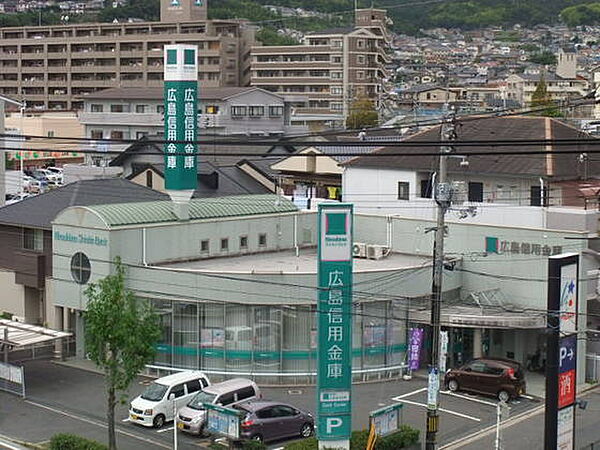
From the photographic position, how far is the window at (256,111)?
57.7 m

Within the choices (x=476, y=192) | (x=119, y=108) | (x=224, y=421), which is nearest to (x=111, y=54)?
(x=119, y=108)

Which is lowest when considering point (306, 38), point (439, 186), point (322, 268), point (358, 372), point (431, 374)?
point (358, 372)

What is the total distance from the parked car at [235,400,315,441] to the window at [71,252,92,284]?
288 inches

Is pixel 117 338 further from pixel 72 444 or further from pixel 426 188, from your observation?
pixel 426 188

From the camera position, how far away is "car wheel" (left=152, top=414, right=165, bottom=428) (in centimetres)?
1912

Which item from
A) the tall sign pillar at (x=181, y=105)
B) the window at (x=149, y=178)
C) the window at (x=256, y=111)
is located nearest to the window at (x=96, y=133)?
the window at (x=256, y=111)

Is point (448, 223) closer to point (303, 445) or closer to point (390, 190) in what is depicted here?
point (390, 190)

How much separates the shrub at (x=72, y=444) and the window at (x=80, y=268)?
25.5ft

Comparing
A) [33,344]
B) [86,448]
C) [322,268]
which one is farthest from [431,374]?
[33,344]

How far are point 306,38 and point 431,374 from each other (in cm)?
6722

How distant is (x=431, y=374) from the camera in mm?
15961

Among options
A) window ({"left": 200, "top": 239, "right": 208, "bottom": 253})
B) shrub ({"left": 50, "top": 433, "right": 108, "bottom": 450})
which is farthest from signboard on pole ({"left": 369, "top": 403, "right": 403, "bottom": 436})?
window ({"left": 200, "top": 239, "right": 208, "bottom": 253})

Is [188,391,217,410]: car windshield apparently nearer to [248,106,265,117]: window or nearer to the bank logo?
the bank logo

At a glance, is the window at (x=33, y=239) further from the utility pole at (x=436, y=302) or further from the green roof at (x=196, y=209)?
the utility pole at (x=436, y=302)
